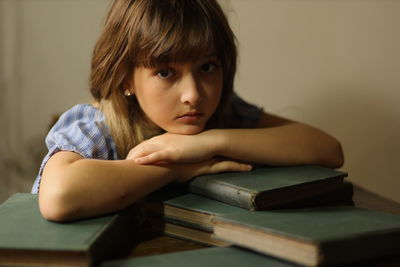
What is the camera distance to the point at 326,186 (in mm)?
935

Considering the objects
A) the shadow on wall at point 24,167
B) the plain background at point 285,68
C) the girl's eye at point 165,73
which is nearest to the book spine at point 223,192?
the girl's eye at point 165,73

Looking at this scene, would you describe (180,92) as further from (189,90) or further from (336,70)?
(336,70)

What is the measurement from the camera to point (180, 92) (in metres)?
1.00

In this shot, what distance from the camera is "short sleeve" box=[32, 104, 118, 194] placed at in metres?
0.98

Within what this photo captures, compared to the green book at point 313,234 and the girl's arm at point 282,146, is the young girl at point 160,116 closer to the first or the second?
the girl's arm at point 282,146

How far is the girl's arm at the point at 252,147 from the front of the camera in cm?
96

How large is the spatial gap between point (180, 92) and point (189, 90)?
0.02 metres

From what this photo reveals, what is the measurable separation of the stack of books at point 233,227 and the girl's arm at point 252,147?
6 centimetres

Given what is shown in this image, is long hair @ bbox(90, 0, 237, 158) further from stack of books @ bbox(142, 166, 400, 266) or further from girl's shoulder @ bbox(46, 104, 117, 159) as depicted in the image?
stack of books @ bbox(142, 166, 400, 266)

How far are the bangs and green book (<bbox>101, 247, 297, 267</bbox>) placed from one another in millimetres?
392

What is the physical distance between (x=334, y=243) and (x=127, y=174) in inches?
14.2

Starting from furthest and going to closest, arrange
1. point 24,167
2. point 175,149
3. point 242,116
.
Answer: point 24,167 < point 242,116 < point 175,149

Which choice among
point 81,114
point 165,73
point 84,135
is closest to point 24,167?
point 81,114

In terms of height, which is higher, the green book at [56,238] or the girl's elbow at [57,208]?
the girl's elbow at [57,208]
